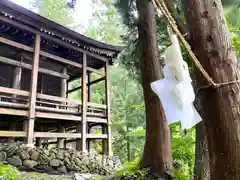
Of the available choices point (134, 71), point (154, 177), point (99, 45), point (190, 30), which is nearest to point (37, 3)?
point (99, 45)

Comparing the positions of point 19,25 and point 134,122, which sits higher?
point 19,25

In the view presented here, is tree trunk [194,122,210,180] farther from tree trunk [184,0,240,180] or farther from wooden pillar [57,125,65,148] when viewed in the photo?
wooden pillar [57,125,65,148]

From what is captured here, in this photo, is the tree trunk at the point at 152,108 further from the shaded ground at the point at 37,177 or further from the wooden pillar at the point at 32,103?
the wooden pillar at the point at 32,103

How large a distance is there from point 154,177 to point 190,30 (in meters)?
3.70

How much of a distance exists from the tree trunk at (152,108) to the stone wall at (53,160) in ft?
8.98

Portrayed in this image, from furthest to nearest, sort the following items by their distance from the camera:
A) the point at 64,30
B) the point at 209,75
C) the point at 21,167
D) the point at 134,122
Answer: the point at 134,122, the point at 64,30, the point at 21,167, the point at 209,75

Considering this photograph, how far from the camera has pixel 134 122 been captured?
12266 millimetres

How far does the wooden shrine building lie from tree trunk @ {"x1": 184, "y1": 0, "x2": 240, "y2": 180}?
224 inches

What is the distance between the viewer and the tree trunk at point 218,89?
1.67 meters

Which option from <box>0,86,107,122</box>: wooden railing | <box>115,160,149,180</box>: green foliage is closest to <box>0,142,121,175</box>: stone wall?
<box>0,86,107,122</box>: wooden railing

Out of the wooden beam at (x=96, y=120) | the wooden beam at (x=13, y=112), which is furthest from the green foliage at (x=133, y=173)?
the wooden beam at (x=13, y=112)

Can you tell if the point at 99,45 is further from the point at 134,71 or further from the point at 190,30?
the point at 190,30

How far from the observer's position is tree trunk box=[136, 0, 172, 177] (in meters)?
5.09

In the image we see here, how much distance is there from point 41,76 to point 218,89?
9.60 meters
